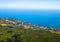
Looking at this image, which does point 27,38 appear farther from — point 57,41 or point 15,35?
point 57,41

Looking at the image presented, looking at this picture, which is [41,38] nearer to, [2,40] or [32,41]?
[32,41]

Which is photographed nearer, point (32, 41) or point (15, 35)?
point (32, 41)

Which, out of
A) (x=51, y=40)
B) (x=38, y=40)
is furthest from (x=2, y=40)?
(x=51, y=40)

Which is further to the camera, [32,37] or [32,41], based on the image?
[32,37]

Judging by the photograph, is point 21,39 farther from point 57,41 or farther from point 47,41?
point 57,41

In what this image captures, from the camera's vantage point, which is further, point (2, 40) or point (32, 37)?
point (32, 37)

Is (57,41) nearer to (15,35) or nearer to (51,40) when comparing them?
(51,40)

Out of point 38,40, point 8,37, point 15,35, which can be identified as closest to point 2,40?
point 8,37
